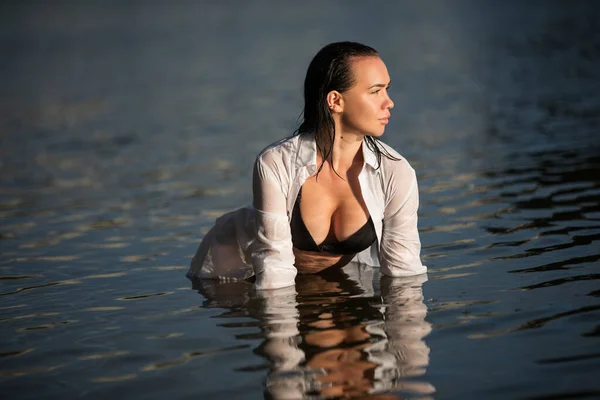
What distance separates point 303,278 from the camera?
21.6ft

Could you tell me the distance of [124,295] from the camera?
253 inches

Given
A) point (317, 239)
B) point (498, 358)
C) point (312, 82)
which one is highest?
point (312, 82)

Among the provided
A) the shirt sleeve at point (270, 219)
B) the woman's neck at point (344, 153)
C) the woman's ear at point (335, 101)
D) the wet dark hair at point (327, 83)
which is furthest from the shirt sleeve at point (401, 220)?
the shirt sleeve at point (270, 219)

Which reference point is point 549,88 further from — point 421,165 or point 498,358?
point 498,358

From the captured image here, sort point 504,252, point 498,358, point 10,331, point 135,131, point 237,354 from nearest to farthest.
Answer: point 498,358 → point 237,354 → point 10,331 → point 504,252 → point 135,131

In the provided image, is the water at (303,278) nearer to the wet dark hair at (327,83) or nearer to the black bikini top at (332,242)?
the black bikini top at (332,242)

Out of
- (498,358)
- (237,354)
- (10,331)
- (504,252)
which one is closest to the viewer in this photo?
(498,358)

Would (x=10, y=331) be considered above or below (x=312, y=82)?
below

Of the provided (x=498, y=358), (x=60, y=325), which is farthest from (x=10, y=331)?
(x=498, y=358)

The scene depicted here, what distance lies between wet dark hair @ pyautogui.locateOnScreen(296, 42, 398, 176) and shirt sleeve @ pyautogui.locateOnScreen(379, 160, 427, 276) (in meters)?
0.14

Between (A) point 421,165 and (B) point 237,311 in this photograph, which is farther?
(A) point 421,165

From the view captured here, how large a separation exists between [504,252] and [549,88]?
10.5 m

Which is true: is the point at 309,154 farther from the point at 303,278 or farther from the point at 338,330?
the point at 338,330

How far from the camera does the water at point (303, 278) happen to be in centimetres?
463
